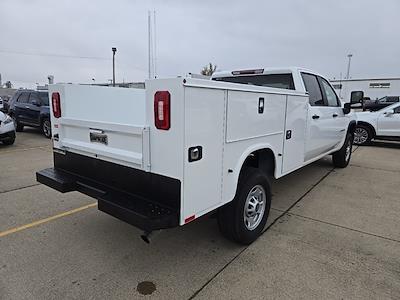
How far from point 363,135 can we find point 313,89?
6989mm

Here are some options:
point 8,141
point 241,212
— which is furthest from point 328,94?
point 8,141

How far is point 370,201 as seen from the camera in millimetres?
4660

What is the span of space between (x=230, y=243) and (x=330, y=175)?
3835mm

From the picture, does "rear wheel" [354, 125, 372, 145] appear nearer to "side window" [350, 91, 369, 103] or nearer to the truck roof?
"side window" [350, 91, 369, 103]

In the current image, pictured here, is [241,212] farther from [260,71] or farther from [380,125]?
[380,125]

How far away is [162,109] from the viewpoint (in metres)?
2.24

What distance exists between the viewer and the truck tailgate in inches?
105

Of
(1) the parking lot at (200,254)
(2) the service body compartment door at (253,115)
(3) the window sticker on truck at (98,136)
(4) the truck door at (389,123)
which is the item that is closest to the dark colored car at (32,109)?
(1) the parking lot at (200,254)

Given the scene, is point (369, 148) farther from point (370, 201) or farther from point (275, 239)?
point (275, 239)

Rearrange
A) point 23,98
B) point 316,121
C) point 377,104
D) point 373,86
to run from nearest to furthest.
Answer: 1. point 316,121
2. point 23,98
3. point 377,104
4. point 373,86

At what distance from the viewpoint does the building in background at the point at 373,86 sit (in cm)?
3850

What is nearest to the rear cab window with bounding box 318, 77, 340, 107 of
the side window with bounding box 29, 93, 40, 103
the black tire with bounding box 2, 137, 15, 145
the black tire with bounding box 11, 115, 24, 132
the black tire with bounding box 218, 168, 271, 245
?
the black tire with bounding box 218, 168, 271, 245

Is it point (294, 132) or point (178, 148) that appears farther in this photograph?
point (294, 132)

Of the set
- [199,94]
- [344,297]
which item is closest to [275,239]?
[344,297]
